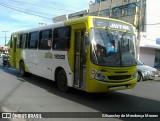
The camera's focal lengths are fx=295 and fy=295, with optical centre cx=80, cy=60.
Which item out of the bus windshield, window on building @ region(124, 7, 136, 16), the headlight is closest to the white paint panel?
window on building @ region(124, 7, 136, 16)

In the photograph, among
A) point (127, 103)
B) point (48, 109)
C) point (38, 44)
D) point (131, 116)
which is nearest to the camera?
point (131, 116)

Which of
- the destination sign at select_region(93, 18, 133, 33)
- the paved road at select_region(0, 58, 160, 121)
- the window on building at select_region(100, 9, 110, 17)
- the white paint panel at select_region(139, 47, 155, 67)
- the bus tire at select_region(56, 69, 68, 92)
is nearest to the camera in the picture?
the paved road at select_region(0, 58, 160, 121)

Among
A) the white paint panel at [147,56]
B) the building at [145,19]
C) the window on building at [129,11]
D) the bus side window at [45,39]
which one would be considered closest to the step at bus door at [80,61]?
the bus side window at [45,39]

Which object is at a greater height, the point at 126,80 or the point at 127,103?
the point at 126,80

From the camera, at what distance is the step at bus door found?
10.7m

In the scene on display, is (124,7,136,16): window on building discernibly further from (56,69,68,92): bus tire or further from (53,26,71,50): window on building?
(56,69,68,92): bus tire

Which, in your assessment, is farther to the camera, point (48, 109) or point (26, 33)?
point (26, 33)

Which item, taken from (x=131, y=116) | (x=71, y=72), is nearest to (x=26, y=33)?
(x=71, y=72)

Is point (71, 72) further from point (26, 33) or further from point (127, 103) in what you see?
point (26, 33)

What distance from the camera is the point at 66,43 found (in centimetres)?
1193

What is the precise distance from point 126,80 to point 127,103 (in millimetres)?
959

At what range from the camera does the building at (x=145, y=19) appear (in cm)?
4250

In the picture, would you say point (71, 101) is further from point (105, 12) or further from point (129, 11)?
point (105, 12)

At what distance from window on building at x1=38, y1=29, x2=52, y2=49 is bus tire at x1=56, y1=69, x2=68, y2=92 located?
1.76 meters
